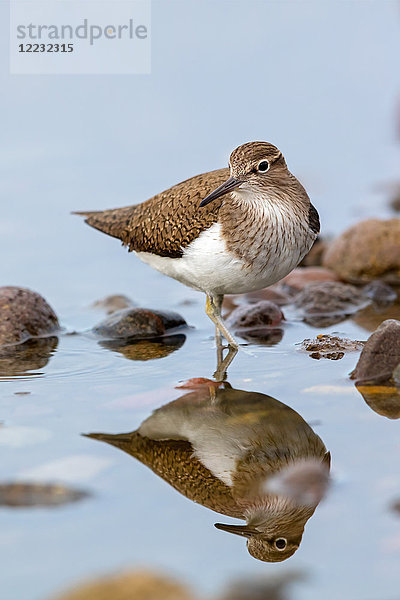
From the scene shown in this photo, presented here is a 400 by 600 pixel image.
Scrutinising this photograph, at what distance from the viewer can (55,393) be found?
7.55m

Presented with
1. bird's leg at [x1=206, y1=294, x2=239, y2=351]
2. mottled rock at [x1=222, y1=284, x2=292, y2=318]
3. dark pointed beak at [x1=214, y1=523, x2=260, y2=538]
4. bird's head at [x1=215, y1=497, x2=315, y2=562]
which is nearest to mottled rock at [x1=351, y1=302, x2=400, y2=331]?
mottled rock at [x1=222, y1=284, x2=292, y2=318]

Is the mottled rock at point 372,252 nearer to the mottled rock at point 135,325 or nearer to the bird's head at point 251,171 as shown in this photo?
the mottled rock at point 135,325

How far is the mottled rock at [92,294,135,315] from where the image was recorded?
10406mm

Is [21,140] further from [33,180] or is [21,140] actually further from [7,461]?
[7,461]

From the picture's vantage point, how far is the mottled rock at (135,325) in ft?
30.5

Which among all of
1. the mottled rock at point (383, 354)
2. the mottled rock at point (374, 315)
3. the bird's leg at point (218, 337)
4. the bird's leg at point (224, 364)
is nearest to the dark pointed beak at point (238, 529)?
the mottled rock at point (383, 354)

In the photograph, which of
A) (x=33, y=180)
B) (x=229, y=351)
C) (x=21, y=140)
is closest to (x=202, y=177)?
(x=229, y=351)

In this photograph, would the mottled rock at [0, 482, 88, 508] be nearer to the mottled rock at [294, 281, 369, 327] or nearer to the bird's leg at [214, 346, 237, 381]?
the bird's leg at [214, 346, 237, 381]

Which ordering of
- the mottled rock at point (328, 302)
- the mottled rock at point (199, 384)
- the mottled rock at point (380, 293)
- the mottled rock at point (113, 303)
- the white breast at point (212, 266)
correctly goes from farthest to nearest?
the mottled rock at point (380, 293)
the mottled rock at point (113, 303)
the mottled rock at point (328, 302)
the white breast at point (212, 266)
the mottled rock at point (199, 384)

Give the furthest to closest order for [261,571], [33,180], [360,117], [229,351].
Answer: [360,117], [33,180], [229,351], [261,571]

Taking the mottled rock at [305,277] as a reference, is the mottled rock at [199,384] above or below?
below

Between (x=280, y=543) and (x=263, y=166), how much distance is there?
3.90 metres

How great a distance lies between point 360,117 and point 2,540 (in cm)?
1427

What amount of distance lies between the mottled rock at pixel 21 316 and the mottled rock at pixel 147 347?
0.74m
